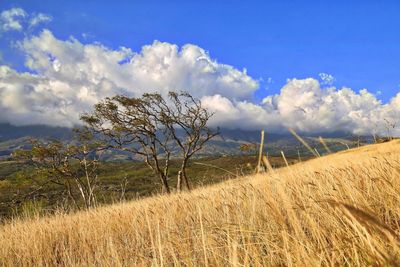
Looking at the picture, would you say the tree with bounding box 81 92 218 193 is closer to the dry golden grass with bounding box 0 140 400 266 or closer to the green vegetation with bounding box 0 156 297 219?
the green vegetation with bounding box 0 156 297 219

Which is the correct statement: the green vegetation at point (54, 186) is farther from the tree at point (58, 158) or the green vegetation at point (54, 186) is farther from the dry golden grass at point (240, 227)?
the tree at point (58, 158)

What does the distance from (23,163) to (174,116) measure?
17.1 m

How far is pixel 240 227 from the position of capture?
8.35 ft

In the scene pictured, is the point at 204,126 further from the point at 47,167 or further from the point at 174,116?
the point at 47,167

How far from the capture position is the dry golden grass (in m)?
2.55

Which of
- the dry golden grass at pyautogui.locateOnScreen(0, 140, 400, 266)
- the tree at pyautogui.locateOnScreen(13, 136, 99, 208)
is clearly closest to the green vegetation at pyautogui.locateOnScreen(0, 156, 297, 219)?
the dry golden grass at pyautogui.locateOnScreen(0, 140, 400, 266)

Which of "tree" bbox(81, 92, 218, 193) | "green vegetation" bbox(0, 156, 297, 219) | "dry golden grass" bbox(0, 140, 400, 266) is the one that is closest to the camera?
"dry golden grass" bbox(0, 140, 400, 266)

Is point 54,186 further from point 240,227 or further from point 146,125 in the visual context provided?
point 240,227

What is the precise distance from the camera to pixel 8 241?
7.09 m

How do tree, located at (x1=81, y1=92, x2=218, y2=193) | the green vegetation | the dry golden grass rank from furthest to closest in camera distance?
tree, located at (x1=81, y1=92, x2=218, y2=193)
the green vegetation
the dry golden grass

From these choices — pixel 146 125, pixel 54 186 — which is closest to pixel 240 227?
pixel 146 125

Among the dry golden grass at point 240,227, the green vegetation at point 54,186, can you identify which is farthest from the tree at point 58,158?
the dry golden grass at point 240,227

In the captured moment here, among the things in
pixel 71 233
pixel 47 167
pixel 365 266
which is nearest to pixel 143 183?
pixel 47 167

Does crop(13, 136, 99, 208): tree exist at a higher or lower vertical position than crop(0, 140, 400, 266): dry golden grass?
higher
